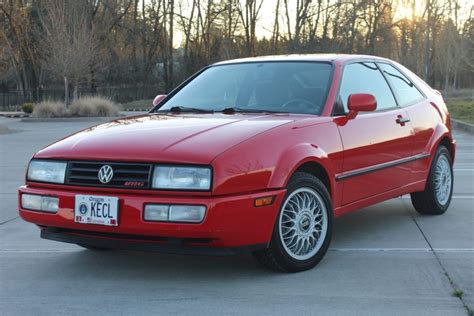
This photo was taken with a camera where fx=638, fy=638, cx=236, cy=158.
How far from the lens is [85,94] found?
143ft

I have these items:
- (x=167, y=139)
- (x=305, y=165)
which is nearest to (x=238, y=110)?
(x=305, y=165)

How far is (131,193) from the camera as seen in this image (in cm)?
391

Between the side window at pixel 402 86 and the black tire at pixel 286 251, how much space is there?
1783mm

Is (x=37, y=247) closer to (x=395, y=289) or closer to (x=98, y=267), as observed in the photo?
(x=98, y=267)

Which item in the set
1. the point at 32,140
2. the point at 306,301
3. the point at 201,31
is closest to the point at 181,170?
the point at 306,301

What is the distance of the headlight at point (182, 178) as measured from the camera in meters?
3.80

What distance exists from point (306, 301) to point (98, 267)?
5.43 ft

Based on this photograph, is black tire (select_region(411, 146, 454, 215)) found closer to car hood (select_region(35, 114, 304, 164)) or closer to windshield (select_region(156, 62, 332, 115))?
windshield (select_region(156, 62, 332, 115))

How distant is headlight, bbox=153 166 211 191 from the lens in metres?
3.80

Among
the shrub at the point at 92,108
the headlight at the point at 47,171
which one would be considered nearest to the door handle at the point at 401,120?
the headlight at the point at 47,171

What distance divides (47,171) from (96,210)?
0.55 m

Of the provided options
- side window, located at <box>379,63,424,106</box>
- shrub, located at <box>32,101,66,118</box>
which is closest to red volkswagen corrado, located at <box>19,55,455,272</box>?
side window, located at <box>379,63,424,106</box>

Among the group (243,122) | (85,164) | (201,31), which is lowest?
(85,164)

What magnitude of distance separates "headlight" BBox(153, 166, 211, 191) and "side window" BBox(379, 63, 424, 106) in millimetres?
2710
